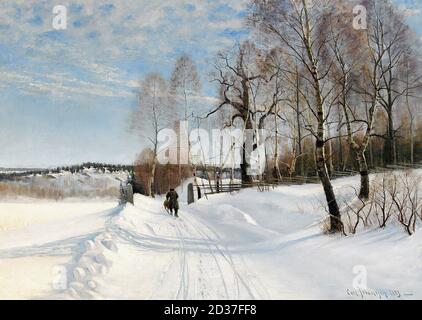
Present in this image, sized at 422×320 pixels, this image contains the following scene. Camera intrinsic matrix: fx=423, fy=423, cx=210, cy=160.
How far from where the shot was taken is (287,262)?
26.6 feet

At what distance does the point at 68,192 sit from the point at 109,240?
56.2 meters

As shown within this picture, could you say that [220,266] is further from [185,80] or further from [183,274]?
[185,80]

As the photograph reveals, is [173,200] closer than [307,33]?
No

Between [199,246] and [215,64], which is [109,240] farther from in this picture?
[215,64]

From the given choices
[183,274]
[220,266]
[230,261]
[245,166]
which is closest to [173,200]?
[245,166]

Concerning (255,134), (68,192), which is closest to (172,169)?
(255,134)

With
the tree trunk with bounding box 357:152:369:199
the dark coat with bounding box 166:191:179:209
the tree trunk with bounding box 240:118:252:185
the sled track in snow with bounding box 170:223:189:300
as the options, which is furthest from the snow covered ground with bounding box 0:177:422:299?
the tree trunk with bounding box 240:118:252:185

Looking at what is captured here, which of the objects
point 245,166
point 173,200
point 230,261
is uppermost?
point 245,166

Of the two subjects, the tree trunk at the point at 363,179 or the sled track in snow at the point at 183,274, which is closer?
the sled track in snow at the point at 183,274

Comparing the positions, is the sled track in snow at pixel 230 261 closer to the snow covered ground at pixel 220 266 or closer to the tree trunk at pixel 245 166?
the snow covered ground at pixel 220 266

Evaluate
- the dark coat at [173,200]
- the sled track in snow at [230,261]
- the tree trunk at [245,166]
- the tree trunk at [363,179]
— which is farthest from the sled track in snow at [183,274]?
the tree trunk at [245,166]

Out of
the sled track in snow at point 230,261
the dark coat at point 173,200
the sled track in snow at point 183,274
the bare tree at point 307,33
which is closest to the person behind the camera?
the sled track in snow at point 183,274

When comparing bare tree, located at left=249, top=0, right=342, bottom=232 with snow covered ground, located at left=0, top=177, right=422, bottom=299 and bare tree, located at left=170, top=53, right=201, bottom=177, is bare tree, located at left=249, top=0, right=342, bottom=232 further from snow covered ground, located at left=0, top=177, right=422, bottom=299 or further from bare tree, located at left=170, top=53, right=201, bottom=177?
bare tree, located at left=170, top=53, right=201, bottom=177

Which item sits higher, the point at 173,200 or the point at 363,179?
the point at 363,179
